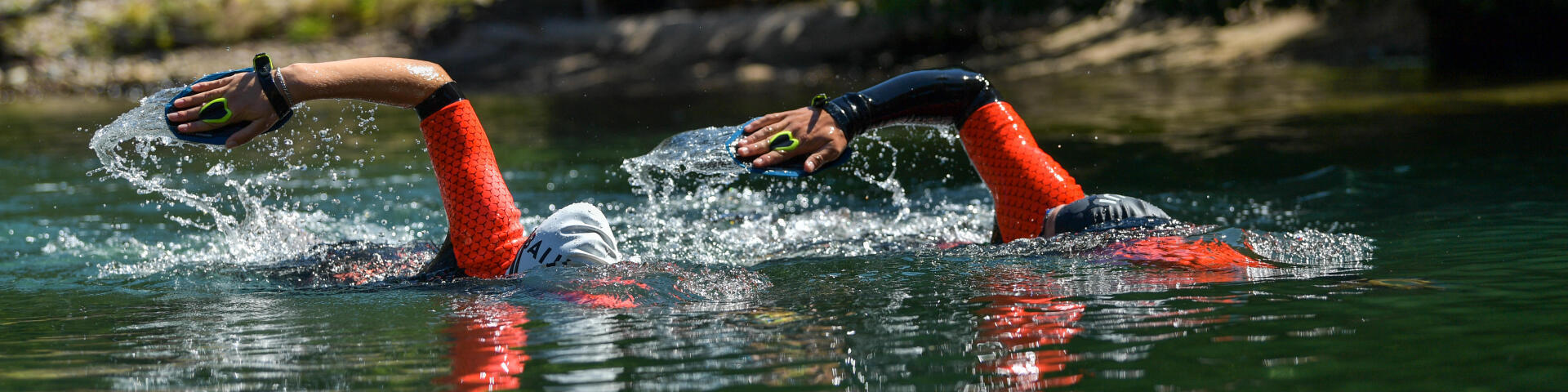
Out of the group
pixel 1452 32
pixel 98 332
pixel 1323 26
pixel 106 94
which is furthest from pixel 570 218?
pixel 106 94

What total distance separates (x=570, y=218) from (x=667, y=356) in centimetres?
105

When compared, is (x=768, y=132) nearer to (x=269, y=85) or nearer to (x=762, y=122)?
(x=762, y=122)

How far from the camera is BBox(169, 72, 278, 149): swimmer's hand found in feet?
11.5

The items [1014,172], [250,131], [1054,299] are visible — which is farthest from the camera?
[1014,172]

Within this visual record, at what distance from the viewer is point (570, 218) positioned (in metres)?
3.90

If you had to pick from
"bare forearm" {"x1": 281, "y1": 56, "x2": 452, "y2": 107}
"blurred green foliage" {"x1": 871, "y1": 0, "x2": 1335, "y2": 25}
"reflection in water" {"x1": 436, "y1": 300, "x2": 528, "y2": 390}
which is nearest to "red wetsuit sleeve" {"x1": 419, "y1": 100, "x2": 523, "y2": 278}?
"bare forearm" {"x1": 281, "y1": 56, "x2": 452, "y2": 107}

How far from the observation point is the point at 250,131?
140 inches

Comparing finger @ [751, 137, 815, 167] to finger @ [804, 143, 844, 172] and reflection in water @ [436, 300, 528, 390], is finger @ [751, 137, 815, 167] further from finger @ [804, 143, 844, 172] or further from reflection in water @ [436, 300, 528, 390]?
reflection in water @ [436, 300, 528, 390]

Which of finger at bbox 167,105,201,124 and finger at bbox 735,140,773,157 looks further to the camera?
finger at bbox 735,140,773,157

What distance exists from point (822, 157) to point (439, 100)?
1.21 m

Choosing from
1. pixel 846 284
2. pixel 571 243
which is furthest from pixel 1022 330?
pixel 571 243

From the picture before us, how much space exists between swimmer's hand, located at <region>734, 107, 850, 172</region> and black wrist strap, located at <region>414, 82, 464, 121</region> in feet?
3.11

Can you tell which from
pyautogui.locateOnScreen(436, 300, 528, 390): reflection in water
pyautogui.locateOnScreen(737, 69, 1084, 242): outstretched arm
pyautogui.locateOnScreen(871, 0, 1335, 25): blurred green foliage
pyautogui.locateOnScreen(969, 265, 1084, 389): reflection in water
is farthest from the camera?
pyautogui.locateOnScreen(871, 0, 1335, 25): blurred green foliage

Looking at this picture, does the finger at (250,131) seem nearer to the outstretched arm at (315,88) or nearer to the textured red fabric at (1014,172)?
the outstretched arm at (315,88)
